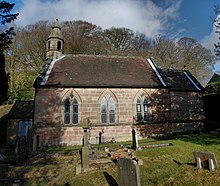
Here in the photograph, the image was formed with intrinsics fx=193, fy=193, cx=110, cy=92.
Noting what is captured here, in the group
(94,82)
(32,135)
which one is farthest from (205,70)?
(32,135)

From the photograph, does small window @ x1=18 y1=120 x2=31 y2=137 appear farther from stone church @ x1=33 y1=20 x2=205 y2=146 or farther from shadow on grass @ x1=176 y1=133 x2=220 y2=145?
shadow on grass @ x1=176 y1=133 x2=220 y2=145

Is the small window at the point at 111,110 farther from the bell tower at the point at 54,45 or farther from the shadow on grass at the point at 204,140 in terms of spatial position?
the bell tower at the point at 54,45

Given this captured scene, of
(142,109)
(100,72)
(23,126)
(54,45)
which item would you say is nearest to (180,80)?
(142,109)

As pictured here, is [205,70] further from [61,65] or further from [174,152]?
[174,152]

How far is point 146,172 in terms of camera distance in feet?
29.6

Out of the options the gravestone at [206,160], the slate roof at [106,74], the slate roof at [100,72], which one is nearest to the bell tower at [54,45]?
the slate roof at [106,74]

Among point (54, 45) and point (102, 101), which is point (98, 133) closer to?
point (102, 101)

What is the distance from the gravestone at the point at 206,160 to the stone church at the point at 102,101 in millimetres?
10946

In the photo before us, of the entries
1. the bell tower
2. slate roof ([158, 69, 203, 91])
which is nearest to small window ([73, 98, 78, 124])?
the bell tower

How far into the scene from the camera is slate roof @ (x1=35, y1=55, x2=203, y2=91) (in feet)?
63.8

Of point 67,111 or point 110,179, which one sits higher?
point 67,111

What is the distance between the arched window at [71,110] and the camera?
18.5m

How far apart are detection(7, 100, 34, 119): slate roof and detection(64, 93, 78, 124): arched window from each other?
25.7 ft

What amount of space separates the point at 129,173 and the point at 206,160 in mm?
4290
